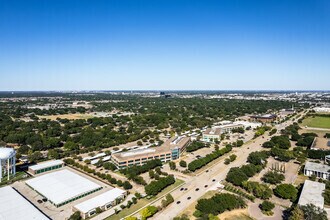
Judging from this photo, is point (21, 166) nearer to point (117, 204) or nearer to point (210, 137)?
point (117, 204)

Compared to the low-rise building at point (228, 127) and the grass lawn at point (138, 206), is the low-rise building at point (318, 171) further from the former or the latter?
the low-rise building at point (228, 127)

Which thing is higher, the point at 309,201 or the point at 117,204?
the point at 309,201

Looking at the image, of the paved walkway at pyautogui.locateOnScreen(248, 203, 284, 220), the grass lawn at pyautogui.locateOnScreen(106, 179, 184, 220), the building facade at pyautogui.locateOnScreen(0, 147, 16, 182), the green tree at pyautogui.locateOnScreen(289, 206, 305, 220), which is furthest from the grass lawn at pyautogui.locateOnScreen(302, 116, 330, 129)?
the building facade at pyautogui.locateOnScreen(0, 147, 16, 182)

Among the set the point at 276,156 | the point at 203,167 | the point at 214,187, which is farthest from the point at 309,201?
the point at 276,156

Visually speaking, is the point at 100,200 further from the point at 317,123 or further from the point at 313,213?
the point at 317,123

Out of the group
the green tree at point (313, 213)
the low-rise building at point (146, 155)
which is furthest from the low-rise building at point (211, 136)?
the green tree at point (313, 213)

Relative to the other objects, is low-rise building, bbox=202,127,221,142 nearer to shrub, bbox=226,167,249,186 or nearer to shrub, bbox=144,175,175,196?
shrub, bbox=226,167,249,186

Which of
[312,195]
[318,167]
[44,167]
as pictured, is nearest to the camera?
[312,195]

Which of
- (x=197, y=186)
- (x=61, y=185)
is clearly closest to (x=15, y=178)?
(x=61, y=185)
